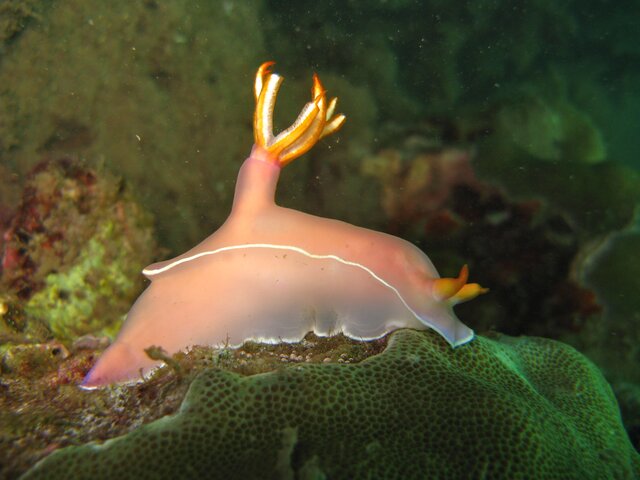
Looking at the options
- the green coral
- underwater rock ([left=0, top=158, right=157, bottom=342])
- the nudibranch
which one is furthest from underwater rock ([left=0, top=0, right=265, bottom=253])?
the nudibranch

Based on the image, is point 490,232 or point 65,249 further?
point 65,249

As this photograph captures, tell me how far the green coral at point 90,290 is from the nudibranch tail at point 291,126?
5.30 feet

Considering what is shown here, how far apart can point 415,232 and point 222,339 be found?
167cm

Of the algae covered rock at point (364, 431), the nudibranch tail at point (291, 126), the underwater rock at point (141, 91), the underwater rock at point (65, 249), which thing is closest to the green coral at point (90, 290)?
the underwater rock at point (65, 249)

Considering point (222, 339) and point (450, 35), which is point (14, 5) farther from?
point (450, 35)

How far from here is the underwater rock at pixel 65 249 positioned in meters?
3.28

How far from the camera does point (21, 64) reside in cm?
321

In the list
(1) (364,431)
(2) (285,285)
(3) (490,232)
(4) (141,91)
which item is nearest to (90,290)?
(4) (141,91)

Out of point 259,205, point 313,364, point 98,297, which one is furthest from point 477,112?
point 98,297

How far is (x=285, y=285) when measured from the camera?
2605 millimetres

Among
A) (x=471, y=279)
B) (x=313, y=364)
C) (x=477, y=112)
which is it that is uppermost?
(x=477, y=112)

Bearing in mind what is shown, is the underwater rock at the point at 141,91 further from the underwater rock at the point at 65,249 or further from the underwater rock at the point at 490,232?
the underwater rock at the point at 490,232

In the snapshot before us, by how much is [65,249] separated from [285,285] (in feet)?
6.40

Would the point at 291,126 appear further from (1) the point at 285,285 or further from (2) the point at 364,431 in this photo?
(2) the point at 364,431
